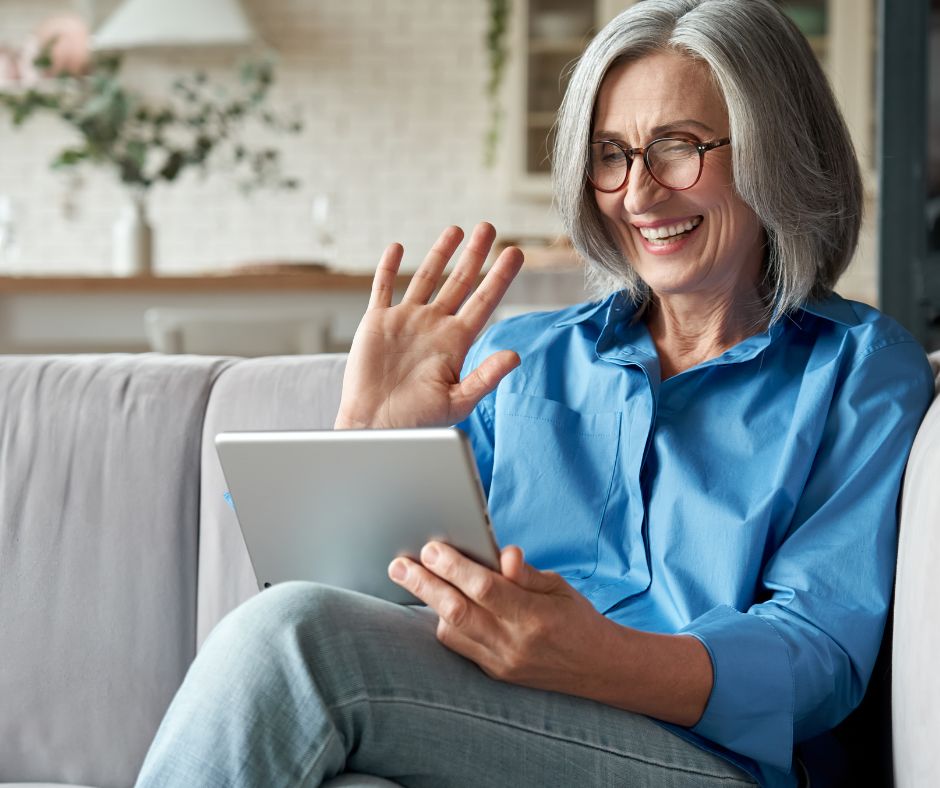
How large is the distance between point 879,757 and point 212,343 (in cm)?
240

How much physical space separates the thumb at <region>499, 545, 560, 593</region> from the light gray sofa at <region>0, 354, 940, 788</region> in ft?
2.10

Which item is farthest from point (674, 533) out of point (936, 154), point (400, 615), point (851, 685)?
point (936, 154)

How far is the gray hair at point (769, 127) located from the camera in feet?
4.18

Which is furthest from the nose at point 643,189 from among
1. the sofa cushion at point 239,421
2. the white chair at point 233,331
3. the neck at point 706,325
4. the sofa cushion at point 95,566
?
the white chair at point 233,331

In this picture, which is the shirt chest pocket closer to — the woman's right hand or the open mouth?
the woman's right hand

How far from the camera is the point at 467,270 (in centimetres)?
133

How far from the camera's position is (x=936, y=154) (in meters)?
2.51

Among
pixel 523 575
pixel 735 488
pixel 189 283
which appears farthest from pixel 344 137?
pixel 523 575

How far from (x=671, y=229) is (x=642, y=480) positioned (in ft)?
0.94

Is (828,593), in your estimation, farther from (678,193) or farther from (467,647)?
(678,193)

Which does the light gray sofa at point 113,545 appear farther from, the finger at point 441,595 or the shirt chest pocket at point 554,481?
the finger at point 441,595

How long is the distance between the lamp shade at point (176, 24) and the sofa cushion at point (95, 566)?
3.98m

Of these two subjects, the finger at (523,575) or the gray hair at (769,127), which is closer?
the finger at (523,575)

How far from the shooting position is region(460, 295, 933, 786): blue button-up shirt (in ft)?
3.59
